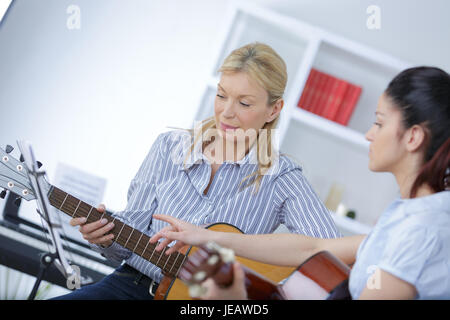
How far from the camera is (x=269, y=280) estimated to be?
1068mm

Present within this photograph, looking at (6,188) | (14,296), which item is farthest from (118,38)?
(6,188)

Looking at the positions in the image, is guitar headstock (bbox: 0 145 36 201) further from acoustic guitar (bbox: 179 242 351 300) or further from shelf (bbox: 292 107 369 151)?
shelf (bbox: 292 107 369 151)

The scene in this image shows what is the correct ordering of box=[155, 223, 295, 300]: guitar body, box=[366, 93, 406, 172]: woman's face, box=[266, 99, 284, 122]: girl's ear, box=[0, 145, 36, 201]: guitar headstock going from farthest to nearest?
box=[266, 99, 284, 122]: girl's ear < box=[155, 223, 295, 300]: guitar body < box=[0, 145, 36, 201]: guitar headstock < box=[366, 93, 406, 172]: woman's face

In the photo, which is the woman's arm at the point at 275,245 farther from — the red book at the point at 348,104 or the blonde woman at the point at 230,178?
the red book at the point at 348,104

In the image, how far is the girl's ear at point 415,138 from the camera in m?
1.00

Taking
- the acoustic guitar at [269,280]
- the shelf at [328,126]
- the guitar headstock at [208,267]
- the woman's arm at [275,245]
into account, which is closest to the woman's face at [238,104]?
the woman's arm at [275,245]

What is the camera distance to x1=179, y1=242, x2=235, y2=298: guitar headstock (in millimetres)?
799

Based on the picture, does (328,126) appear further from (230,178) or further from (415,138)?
(415,138)

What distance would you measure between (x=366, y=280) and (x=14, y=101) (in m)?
2.73

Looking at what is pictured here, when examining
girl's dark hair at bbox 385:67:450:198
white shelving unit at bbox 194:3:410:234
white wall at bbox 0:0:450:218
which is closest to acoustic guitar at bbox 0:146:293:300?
girl's dark hair at bbox 385:67:450:198

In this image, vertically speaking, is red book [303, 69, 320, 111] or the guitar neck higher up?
red book [303, 69, 320, 111]


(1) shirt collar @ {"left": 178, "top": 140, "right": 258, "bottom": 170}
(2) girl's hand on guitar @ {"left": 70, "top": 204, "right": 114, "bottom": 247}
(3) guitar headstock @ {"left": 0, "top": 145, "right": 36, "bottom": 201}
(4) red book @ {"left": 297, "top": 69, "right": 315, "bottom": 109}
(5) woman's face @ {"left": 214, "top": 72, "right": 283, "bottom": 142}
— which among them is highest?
(4) red book @ {"left": 297, "top": 69, "right": 315, "bottom": 109}

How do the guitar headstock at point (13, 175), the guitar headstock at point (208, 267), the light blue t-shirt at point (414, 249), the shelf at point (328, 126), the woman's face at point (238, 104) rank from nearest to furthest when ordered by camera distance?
the guitar headstock at point (208, 267) < the light blue t-shirt at point (414, 249) < the guitar headstock at point (13, 175) < the woman's face at point (238, 104) < the shelf at point (328, 126)

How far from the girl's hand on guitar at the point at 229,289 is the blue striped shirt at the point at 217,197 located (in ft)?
2.65
